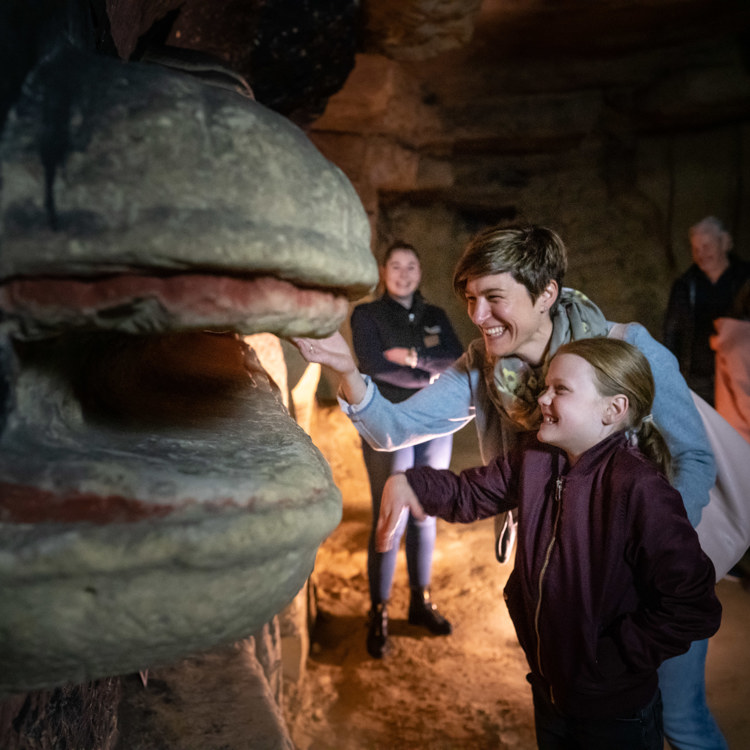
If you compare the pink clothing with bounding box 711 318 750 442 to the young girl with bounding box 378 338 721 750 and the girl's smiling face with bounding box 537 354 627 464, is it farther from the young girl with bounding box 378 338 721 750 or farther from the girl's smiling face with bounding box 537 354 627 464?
the girl's smiling face with bounding box 537 354 627 464

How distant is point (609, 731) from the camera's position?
3.97 feet

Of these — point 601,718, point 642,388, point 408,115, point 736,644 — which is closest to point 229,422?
point 642,388

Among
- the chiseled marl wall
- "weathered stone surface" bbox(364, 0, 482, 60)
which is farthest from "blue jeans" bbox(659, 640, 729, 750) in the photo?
the chiseled marl wall

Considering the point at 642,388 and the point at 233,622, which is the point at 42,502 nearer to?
the point at 233,622

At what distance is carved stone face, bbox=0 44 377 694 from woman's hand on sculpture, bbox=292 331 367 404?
0.72m

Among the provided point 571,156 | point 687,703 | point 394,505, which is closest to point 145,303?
point 394,505

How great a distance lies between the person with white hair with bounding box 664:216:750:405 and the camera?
3.50 m

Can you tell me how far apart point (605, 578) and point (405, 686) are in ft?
5.98

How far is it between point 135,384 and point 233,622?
19.7 inches

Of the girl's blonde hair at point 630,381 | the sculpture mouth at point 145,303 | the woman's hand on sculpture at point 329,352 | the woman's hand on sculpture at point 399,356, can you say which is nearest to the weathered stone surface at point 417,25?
the woman's hand on sculpture at point 399,356

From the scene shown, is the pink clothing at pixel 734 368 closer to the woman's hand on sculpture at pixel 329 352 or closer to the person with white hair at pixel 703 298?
the person with white hair at pixel 703 298

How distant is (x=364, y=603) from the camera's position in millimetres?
3508

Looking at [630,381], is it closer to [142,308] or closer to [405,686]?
[142,308]

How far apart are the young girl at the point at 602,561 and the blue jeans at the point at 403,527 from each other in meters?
1.42
